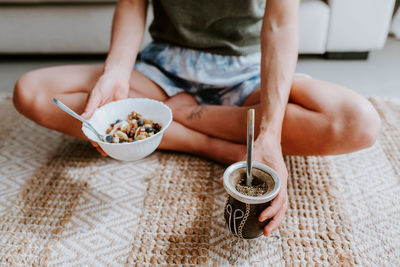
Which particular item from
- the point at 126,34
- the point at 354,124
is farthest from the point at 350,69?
the point at 126,34

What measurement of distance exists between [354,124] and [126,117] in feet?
1.66

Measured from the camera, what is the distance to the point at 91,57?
169 centimetres

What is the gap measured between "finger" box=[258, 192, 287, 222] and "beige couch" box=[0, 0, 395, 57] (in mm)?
1117

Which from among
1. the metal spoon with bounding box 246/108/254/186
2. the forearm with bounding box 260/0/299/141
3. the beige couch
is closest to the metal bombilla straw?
the metal spoon with bounding box 246/108/254/186

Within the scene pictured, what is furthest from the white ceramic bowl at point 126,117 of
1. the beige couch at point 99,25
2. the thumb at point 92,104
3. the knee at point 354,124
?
the beige couch at point 99,25

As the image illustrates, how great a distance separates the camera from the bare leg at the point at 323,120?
2.32 ft

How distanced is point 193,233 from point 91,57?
1.30 meters

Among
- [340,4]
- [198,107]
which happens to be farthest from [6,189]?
[340,4]

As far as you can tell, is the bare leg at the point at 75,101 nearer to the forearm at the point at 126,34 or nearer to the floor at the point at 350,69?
the forearm at the point at 126,34

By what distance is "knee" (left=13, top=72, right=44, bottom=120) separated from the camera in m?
0.84

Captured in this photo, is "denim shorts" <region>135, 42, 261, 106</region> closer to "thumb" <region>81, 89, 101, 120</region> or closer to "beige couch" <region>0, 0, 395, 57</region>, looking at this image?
"thumb" <region>81, 89, 101, 120</region>

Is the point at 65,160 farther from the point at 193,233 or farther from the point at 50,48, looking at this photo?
the point at 50,48

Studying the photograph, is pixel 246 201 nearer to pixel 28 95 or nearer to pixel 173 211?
pixel 173 211

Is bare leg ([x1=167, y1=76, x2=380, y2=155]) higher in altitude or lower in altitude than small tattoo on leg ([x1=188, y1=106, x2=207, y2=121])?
higher
